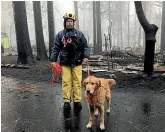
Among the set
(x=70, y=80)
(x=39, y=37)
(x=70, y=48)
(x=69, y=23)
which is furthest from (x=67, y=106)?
(x=39, y=37)

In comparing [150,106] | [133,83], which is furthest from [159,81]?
[150,106]

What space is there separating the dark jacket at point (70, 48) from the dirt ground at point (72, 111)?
1.20 meters

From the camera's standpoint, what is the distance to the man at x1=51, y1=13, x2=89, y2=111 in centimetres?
674

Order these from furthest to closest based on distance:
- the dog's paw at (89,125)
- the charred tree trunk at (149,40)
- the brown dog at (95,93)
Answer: the charred tree trunk at (149,40)
the dog's paw at (89,125)
the brown dog at (95,93)

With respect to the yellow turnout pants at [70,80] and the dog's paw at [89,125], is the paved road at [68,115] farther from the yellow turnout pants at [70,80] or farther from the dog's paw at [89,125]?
the yellow turnout pants at [70,80]

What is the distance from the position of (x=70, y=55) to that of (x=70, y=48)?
0.17 meters

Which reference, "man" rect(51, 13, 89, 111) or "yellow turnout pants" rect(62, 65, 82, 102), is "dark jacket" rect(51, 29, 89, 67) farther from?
"yellow turnout pants" rect(62, 65, 82, 102)

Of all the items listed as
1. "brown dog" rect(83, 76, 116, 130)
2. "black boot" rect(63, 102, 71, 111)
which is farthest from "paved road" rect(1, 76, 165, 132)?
"brown dog" rect(83, 76, 116, 130)

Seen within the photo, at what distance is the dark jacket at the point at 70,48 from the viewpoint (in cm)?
674

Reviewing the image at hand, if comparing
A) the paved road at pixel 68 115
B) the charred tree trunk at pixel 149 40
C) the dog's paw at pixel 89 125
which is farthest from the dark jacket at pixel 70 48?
the charred tree trunk at pixel 149 40

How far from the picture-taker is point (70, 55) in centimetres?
678

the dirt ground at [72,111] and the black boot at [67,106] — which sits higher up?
the black boot at [67,106]

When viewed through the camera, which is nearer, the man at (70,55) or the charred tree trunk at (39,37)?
the man at (70,55)

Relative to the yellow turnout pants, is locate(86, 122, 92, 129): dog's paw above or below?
below
